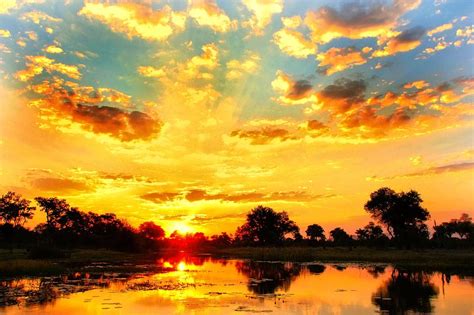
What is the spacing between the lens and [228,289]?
35.3 m

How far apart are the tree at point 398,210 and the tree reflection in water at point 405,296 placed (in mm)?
70124

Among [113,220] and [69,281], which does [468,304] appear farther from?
[113,220]

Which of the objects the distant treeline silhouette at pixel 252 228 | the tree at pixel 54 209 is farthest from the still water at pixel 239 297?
the tree at pixel 54 209

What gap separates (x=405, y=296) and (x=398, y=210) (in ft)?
275

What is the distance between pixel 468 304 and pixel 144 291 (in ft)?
79.0

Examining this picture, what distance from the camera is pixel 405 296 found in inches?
1188

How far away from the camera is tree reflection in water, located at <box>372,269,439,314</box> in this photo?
25031 millimetres

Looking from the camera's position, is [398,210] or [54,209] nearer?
[398,210]

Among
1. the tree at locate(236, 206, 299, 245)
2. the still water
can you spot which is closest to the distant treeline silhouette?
the tree at locate(236, 206, 299, 245)

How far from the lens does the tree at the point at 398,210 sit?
108m

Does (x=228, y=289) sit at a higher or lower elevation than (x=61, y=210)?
lower

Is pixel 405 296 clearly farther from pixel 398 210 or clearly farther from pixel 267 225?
pixel 267 225

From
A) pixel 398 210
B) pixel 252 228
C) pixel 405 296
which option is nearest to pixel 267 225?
pixel 252 228

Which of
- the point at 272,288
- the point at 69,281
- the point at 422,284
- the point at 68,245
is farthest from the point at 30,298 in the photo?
the point at 68,245
